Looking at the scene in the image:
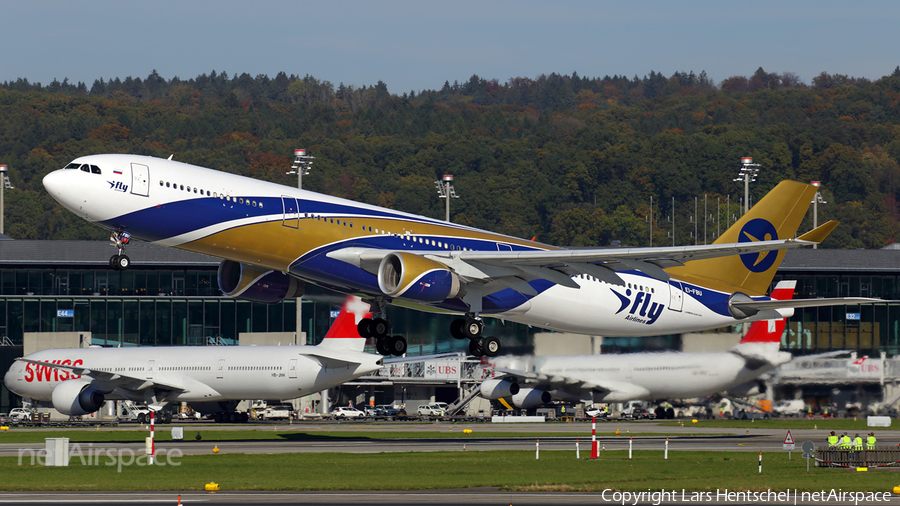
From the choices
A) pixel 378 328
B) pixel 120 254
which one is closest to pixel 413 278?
pixel 378 328

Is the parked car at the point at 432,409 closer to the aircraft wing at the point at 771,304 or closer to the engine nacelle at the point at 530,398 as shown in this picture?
the engine nacelle at the point at 530,398

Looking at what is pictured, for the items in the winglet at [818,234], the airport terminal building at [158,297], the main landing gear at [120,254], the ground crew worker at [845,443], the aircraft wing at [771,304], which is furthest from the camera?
the airport terminal building at [158,297]

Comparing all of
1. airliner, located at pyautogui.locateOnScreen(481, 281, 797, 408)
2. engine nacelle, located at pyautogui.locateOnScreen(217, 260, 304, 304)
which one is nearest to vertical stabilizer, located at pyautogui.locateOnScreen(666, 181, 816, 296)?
airliner, located at pyautogui.locateOnScreen(481, 281, 797, 408)

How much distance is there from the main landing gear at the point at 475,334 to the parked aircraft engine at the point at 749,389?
28.5 metres

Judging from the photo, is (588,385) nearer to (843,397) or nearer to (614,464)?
(843,397)

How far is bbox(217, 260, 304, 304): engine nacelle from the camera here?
148 feet

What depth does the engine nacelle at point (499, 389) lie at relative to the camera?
78.6 meters

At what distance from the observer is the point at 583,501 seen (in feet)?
105

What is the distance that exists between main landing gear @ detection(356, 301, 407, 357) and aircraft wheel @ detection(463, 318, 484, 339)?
282cm

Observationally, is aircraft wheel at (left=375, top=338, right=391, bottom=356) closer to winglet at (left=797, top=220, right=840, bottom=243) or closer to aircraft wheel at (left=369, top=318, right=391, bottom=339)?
aircraft wheel at (left=369, top=318, right=391, bottom=339)

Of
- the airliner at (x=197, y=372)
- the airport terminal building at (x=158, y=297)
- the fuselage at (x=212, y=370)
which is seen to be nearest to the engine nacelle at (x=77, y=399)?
the airliner at (x=197, y=372)

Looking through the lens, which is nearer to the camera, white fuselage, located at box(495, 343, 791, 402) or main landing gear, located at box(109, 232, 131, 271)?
main landing gear, located at box(109, 232, 131, 271)

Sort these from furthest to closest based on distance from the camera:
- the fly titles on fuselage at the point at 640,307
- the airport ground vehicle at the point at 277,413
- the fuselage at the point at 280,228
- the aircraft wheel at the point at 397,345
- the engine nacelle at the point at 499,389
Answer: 1. the airport ground vehicle at the point at 277,413
2. the engine nacelle at the point at 499,389
3. the fly titles on fuselage at the point at 640,307
4. the aircraft wheel at the point at 397,345
5. the fuselage at the point at 280,228

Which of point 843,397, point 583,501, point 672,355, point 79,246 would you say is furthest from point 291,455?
point 79,246
